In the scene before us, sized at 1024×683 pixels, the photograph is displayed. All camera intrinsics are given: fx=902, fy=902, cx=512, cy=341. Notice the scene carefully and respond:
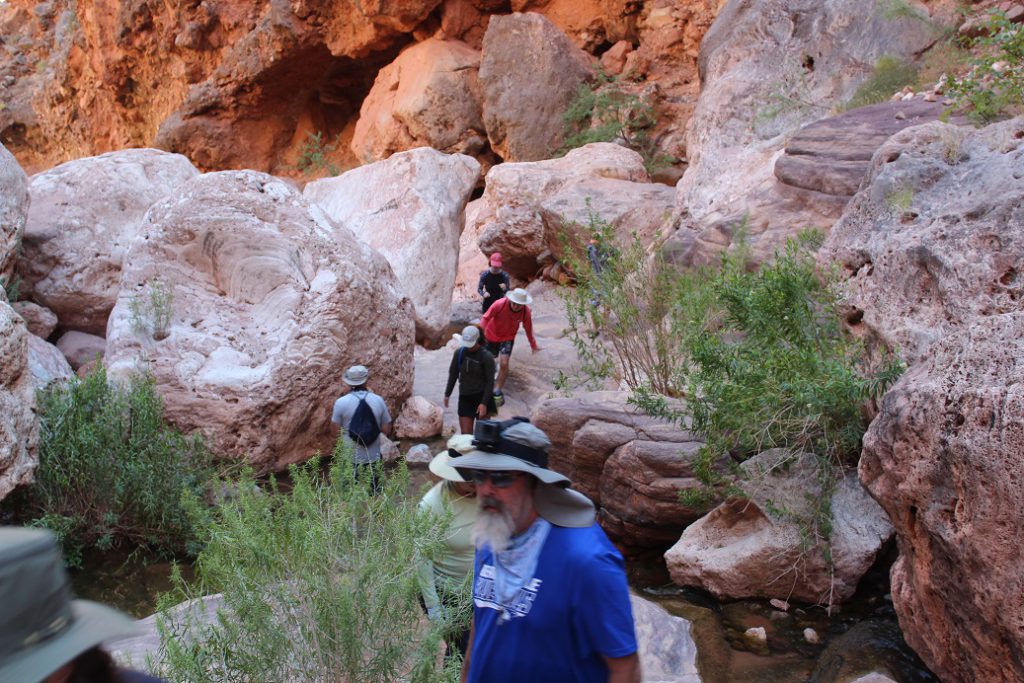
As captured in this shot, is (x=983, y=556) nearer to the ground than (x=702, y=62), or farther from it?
nearer to the ground

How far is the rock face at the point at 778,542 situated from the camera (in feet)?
17.7

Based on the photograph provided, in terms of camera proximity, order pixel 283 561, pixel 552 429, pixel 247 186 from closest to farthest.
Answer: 1. pixel 283 561
2. pixel 552 429
3. pixel 247 186

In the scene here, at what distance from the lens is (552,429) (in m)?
7.05

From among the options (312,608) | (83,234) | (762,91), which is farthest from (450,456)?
(762,91)

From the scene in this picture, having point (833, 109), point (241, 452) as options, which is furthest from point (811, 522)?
point (833, 109)

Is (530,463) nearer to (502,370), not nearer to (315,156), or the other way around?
(502,370)

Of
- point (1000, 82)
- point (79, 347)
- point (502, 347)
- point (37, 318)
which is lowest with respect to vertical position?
point (502, 347)

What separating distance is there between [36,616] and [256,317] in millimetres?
7249

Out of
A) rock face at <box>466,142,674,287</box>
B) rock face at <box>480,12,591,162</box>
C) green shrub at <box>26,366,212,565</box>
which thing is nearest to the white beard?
green shrub at <box>26,366,212,565</box>

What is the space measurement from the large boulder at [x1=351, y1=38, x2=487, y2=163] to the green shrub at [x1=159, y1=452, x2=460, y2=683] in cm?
1706

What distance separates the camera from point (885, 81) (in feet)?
37.0

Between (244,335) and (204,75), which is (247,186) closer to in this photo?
(244,335)

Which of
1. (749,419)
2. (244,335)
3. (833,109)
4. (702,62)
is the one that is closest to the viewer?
(749,419)

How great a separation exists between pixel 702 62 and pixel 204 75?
14599mm
